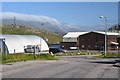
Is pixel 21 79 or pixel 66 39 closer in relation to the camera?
pixel 21 79

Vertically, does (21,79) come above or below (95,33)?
below

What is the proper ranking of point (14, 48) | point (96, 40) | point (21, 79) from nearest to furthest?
point (21, 79) < point (14, 48) < point (96, 40)

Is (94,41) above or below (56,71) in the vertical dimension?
above

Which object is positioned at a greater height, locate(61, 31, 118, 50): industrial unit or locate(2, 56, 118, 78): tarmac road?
locate(61, 31, 118, 50): industrial unit

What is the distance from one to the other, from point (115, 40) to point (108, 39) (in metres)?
5.50

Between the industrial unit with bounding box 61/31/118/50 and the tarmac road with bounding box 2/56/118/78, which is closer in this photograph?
the tarmac road with bounding box 2/56/118/78

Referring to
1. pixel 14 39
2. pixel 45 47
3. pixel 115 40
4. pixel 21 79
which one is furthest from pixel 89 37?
pixel 21 79

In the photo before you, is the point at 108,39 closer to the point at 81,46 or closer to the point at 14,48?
the point at 81,46

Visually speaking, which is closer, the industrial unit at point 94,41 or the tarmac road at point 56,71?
the tarmac road at point 56,71

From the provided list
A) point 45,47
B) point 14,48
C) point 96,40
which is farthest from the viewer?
point 96,40

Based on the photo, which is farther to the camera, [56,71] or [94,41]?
[94,41]

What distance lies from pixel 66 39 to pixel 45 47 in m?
29.3

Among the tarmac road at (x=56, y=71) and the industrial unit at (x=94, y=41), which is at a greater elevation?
the industrial unit at (x=94, y=41)

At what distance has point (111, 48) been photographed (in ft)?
359
